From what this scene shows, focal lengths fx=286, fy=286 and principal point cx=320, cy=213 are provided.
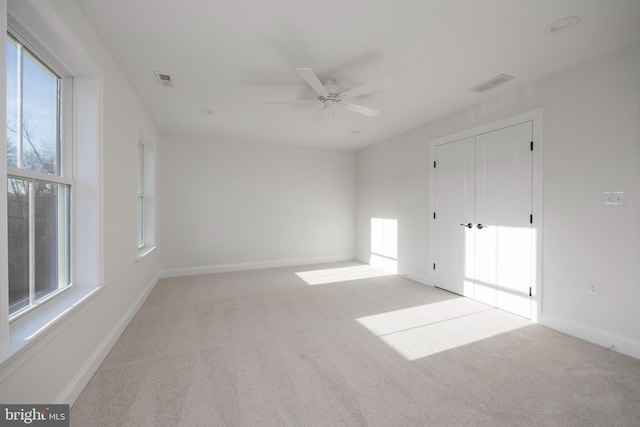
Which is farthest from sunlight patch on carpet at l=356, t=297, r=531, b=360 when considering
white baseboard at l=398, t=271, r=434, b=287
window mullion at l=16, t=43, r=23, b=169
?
window mullion at l=16, t=43, r=23, b=169

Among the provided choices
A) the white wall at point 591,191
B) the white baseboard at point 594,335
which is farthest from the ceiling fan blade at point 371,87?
the white baseboard at point 594,335

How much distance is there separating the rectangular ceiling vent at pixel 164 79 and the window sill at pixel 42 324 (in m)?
2.07

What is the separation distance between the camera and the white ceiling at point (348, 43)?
1921 mm

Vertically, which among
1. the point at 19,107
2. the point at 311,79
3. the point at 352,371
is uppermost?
the point at 311,79

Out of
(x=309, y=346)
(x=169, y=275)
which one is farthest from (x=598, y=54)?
(x=169, y=275)

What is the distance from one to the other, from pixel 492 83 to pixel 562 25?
95 centimetres

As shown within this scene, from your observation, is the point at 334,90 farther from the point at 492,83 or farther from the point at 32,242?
the point at 32,242

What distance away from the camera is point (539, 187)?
9.64 ft

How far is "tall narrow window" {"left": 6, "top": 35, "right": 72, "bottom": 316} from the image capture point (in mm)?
1484

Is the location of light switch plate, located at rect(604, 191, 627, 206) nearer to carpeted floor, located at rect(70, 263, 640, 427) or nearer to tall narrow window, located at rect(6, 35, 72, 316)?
carpeted floor, located at rect(70, 263, 640, 427)

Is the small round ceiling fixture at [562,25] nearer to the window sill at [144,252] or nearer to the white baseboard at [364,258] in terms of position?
the window sill at [144,252]

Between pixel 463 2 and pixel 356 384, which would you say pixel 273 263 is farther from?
pixel 463 2

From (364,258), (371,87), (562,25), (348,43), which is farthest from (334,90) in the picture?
(364,258)

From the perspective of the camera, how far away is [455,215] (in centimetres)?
396
